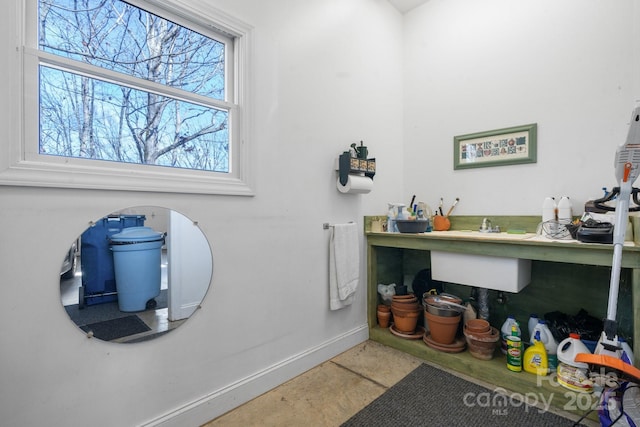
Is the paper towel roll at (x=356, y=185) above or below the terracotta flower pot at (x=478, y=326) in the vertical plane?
above

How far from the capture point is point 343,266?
7.43ft

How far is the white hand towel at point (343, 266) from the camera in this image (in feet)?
7.32

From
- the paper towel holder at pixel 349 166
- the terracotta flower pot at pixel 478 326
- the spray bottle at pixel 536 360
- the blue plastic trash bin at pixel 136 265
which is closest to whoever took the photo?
the blue plastic trash bin at pixel 136 265

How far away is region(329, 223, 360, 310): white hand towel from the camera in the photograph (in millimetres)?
2230

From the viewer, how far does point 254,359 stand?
1.81 m

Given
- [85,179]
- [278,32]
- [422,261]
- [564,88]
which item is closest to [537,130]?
[564,88]

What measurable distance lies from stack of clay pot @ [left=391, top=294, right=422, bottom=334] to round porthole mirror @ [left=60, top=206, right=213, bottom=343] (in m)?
1.54

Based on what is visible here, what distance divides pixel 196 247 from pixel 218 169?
0.46m

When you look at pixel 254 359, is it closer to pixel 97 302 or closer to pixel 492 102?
pixel 97 302

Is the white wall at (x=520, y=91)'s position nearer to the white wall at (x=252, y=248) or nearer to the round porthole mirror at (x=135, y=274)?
the white wall at (x=252, y=248)

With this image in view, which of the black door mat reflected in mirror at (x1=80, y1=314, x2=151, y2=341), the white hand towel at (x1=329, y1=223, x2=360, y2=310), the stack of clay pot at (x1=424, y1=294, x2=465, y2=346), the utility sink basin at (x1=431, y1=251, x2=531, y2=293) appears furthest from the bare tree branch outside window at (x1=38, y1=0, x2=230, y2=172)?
the stack of clay pot at (x1=424, y1=294, x2=465, y2=346)

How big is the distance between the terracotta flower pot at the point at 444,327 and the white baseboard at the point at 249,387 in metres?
0.64

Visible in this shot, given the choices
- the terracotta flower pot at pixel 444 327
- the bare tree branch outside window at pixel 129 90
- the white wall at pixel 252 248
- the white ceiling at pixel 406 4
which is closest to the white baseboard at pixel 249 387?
the white wall at pixel 252 248

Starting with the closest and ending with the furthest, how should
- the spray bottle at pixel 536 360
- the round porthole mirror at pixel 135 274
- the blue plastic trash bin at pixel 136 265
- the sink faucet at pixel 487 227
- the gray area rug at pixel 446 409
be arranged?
the round porthole mirror at pixel 135 274, the blue plastic trash bin at pixel 136 265, the gray area rug at pixel 446 409, the spray bottle at pixel 536 360, the sink faucet at pixel 487 227
